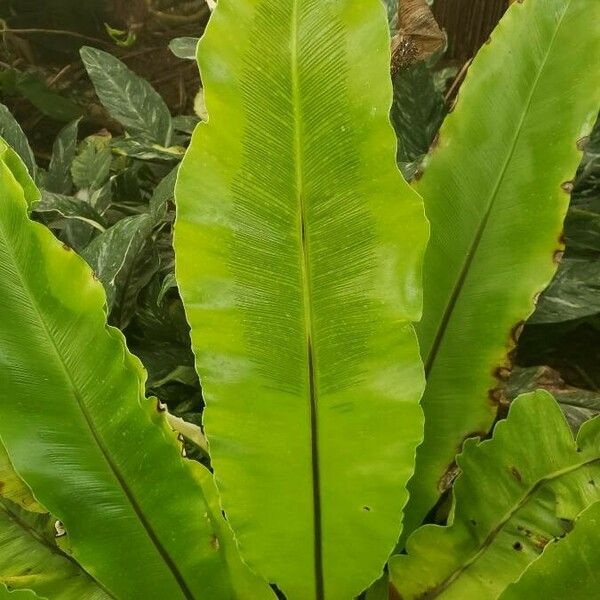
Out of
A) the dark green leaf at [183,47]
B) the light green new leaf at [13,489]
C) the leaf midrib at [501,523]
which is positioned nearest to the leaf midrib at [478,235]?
the leaf midrib at [501,523]

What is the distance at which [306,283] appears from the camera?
0.40m

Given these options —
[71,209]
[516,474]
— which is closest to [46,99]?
[71,209]

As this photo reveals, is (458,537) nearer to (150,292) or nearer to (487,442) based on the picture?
(487,442)

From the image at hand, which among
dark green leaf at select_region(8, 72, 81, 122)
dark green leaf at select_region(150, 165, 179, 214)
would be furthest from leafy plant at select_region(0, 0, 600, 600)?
dark green leaf at select_region(8, 72, 81, 122)

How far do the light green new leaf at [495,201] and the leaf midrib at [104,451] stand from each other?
7.9 inches

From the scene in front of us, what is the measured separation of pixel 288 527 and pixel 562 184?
1.01ft

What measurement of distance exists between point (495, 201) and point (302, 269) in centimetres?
18

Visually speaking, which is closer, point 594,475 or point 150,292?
point 594,475

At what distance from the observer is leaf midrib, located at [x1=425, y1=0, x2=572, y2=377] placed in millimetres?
467

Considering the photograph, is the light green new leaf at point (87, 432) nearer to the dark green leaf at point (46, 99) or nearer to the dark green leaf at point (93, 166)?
the dark green leaf at point (93, 166)

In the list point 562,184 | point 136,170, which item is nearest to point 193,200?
point 562,184

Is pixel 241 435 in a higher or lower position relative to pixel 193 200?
lower

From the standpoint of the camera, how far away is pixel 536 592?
40 cm

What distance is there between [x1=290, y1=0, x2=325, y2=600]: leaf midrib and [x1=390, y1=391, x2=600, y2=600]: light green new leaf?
9 centimetres
